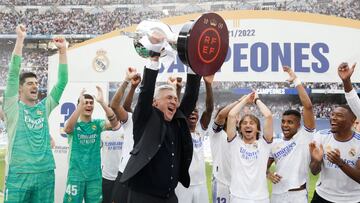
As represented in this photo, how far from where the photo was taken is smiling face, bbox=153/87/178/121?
2.84 meters

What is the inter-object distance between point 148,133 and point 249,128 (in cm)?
136

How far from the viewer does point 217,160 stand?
4.38m

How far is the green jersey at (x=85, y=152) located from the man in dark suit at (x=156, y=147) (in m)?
1.95

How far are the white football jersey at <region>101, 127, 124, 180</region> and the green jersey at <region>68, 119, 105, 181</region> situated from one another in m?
0.15

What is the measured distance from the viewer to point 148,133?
272cm

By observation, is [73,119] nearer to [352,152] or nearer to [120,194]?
[120,194]

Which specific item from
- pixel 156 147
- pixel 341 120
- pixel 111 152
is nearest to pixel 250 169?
pixel 341 120

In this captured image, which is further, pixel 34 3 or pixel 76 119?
pixel 34 3

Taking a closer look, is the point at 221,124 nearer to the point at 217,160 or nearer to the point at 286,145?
the point at 217,160

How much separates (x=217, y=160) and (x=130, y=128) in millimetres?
1052

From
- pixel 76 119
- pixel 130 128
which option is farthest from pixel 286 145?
pixel 76 119

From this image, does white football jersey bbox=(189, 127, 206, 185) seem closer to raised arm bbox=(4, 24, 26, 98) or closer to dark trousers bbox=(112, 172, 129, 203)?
dark trousers bbox=(112, 172, 129, 203)

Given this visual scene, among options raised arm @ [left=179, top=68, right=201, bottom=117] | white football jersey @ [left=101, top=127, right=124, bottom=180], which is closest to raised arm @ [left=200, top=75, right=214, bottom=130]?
raised arm @ [left=179, top=68, right=201, bottom=117]

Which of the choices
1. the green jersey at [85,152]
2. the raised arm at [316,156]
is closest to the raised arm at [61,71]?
the green jersey at [85,152]
